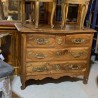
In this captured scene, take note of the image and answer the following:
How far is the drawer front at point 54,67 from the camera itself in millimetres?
2158

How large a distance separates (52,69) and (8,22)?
0.82 meters

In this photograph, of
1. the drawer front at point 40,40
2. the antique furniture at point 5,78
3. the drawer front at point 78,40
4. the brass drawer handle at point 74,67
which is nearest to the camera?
the antique furniture at point 5,78

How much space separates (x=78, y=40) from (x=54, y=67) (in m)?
0.44

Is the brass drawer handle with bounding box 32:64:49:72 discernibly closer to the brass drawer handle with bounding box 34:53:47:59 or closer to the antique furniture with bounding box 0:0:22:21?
the brass drawer handle with bounding box 34:53:47:59

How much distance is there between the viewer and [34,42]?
2057 mm

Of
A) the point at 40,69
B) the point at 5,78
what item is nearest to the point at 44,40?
the point at 40,69

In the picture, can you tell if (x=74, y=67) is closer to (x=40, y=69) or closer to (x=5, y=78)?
(x=40, y=69)

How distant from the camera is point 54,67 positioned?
2225 millimetres

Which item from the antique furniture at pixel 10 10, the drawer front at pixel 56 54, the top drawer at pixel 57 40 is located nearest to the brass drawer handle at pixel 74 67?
the drawer front at pixel 56 54

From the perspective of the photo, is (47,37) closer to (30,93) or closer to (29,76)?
(29,76)

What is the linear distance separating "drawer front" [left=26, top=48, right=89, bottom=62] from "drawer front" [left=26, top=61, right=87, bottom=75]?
66 millimetres

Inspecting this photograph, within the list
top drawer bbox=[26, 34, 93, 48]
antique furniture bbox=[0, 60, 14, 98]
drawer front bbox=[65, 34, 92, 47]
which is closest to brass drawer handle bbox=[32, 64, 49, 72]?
top drawer bbox=[26, 34, 93, 48]

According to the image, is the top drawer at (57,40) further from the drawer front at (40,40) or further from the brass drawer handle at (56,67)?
the brass drawer handle at (56,67)

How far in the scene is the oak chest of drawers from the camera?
6.73 feet
